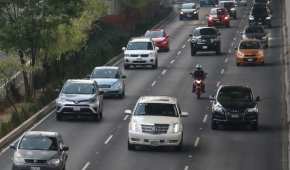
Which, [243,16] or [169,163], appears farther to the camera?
[243,16]

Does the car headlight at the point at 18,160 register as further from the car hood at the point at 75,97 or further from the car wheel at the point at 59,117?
the car wheel at the point at 59,117

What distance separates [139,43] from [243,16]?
51079mm

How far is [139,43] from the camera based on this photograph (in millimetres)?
63750

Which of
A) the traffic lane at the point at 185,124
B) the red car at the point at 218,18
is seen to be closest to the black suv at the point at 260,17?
the red car at the point at 218,18

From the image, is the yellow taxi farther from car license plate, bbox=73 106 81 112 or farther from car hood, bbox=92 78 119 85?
car license plate, bbox=73 106 81 112

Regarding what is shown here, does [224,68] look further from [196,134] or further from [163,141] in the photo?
[163,141]

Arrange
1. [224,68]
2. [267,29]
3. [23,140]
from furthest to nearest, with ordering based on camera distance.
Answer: [267,29]
[224,68]
[23,140]

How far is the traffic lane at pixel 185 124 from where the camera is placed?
1272 inches

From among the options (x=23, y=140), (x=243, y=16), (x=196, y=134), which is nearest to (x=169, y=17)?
(x=243, y=16)

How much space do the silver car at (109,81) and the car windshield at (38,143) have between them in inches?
790

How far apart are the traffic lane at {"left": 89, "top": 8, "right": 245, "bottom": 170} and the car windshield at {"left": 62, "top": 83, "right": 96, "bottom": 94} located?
2.74 m

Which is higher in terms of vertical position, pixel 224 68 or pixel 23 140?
pixel 23 140

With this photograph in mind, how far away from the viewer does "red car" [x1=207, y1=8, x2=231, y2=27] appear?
9621cm

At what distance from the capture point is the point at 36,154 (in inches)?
1123
